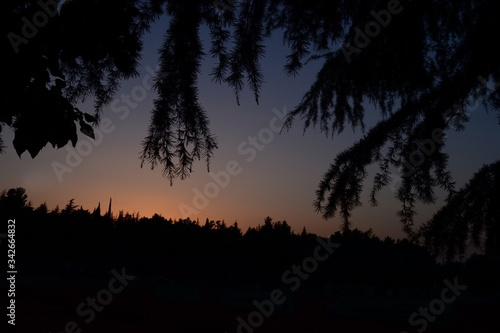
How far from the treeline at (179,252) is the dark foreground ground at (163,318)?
19.8 feet

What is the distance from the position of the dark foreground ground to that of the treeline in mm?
6037

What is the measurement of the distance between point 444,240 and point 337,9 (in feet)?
4.71

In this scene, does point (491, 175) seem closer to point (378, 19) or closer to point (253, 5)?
point (378, 19)

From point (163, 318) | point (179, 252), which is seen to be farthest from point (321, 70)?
point (179, 252)

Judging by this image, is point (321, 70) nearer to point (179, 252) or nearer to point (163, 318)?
point (163, 318)

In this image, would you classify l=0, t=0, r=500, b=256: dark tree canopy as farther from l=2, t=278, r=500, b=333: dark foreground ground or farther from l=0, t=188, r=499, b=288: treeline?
l=0, t=188, r=499, b=288: treeline

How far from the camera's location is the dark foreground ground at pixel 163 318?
78.6 feet

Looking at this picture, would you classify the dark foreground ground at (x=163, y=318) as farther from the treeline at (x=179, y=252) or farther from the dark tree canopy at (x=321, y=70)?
the dark tree canopy at (x=321, y=70)

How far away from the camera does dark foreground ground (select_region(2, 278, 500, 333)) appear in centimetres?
2397

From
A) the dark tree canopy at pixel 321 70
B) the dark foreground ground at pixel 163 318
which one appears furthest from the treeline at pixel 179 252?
the dark tree canopy at pixel 321 70

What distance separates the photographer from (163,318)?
93.6 ft

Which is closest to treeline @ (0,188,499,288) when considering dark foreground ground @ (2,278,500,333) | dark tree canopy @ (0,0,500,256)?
dark foreground ground @ (2,278,500,333)

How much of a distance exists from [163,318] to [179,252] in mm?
28044

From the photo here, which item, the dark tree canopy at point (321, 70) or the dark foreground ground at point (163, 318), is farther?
the dark foreground ground at point (163, 318)
